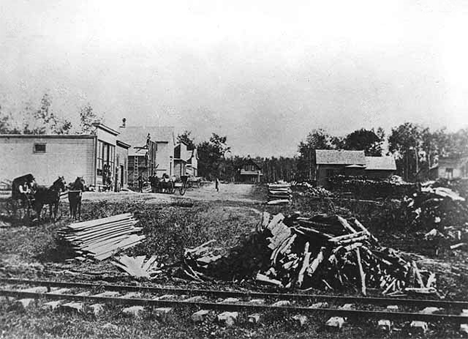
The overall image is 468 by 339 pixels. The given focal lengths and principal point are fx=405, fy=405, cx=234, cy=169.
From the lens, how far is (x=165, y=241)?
664 centimetres

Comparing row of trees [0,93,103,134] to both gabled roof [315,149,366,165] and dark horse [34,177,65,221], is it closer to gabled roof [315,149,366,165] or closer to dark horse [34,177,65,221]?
dark horse [34,177,65,221]

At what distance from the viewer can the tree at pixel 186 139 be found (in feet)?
21.3

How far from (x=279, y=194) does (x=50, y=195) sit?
12.4 feet

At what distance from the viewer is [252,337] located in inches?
190

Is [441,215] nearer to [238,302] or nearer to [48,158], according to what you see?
[238,302]

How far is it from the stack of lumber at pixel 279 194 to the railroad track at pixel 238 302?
1.75m

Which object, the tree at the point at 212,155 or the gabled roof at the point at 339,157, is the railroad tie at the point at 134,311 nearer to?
the tree at the point at 212,155

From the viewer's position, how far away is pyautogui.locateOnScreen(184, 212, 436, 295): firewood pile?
566cm

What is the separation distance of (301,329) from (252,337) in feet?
1.94

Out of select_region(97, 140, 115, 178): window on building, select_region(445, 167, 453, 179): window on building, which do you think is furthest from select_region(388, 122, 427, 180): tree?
select_region(97, 140, 115, 178): window on building

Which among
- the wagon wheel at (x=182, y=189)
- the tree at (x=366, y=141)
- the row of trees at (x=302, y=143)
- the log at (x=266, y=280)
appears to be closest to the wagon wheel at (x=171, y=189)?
the wagon wheel at (x=182, y=189)

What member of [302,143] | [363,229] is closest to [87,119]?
[302,143]

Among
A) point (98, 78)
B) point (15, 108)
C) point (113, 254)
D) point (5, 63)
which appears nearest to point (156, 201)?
point (113, 254)

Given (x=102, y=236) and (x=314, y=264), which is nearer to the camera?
(x=314, y=264)
